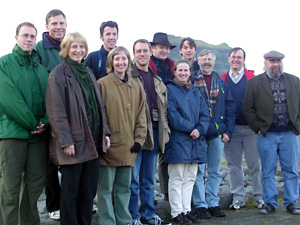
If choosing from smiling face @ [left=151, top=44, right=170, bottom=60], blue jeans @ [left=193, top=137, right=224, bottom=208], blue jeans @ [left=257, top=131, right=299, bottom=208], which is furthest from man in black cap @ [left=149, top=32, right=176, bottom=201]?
blue jeans @ [left=257, top=131, right=299, bottom=208]

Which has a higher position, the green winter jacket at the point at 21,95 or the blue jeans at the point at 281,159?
the green winter jacket at the point at 21,95

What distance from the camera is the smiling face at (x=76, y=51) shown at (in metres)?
4.66

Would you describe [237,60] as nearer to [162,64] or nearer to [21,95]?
[162,64]

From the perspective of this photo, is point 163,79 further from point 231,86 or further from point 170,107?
point 231,86

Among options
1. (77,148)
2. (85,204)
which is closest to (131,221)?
(85,204)

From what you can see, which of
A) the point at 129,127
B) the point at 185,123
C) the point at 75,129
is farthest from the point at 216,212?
the point at 75,129

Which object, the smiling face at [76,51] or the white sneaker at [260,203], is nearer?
the smiling face at [76,51]

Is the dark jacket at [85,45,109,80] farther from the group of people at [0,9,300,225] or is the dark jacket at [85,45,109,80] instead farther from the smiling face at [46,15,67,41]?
the smiling face at [46,15,67,41]

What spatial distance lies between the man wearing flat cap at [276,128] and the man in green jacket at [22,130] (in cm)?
405

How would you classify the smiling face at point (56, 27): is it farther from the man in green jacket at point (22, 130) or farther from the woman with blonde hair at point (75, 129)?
the woman with blonde hair at point (75, 129)

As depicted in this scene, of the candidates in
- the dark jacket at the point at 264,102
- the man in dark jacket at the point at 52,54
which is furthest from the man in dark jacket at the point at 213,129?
the man in dark jacket at the point at 52,54

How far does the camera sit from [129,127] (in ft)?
17.0

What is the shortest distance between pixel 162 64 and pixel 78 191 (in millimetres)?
3131

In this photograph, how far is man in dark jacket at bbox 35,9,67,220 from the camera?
4.66m
